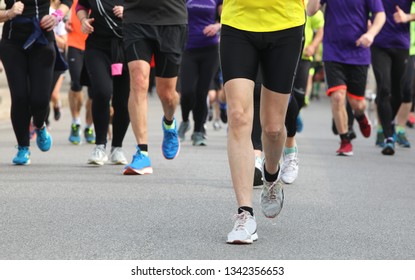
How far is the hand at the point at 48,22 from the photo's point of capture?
10234 mm

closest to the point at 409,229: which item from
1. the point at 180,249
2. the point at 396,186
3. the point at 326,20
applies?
the point at 180,249

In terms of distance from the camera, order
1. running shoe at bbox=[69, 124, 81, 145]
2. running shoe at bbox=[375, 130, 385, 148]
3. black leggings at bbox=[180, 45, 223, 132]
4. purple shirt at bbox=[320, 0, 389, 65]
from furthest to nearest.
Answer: running shoe at bbox=[375, 130, 385, 148] < running shoe at bbox=[69, 124, 81, 145] < black leggings at bbox=[180, 45, 223, 132] < purple shirt at bbox=[320, 0, 389, 65]

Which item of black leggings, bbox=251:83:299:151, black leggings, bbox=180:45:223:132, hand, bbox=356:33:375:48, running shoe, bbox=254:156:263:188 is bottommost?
black leggings, bbox=180:45:223:132

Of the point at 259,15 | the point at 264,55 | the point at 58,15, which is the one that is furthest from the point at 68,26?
the point at 259,15

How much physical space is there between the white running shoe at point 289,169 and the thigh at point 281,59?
2.93 m

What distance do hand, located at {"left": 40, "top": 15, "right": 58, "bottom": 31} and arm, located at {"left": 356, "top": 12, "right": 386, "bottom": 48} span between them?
3.41 meters

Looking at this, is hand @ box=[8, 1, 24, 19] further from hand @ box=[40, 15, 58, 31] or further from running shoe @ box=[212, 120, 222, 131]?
running shoe @ box=[212, 120, 222, 131]


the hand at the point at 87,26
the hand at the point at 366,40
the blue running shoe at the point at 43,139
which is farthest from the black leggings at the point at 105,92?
the hand at the point at 366,40

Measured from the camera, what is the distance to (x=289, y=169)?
965 cm

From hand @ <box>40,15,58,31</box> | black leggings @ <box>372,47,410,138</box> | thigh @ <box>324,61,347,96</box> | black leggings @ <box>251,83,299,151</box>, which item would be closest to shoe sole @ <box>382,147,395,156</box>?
black leggings @ <box>372,47,410,138</box>

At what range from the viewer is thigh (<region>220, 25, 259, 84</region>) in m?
6.46

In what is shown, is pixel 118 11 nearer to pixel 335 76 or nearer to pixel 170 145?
pixel 170 145

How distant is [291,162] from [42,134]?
8.24 feet
